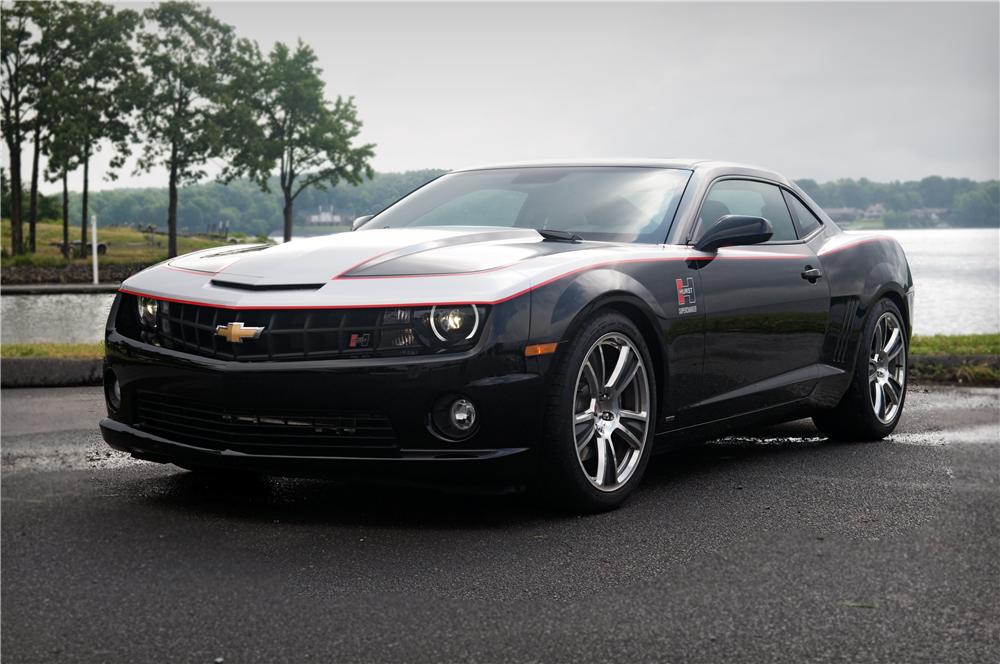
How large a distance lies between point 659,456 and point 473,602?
2.77m

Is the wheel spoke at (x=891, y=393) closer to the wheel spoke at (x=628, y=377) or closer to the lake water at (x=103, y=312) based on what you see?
the lake water at (x=103, y=312)

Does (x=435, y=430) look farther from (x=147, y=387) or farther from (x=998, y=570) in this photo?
(x=998, y=570)

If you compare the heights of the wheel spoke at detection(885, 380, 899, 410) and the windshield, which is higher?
the windshield

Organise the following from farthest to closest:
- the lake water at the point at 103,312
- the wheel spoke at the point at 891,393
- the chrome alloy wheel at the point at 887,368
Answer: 1. the lake water at the point at 103,312
2. the wheel spoke at the point at 891,393
3. the chrome alloy wheel at the point at 887,368

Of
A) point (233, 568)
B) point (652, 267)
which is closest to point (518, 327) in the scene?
point (652, 267)

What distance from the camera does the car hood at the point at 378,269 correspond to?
428cm

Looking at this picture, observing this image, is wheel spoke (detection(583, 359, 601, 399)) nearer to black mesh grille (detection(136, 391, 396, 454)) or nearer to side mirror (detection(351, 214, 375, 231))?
black mesh grille (detection(136, 391, 396, 454))

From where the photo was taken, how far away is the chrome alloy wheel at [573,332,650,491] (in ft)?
15.1

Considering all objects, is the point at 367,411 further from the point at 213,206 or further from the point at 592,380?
the point at 213,206

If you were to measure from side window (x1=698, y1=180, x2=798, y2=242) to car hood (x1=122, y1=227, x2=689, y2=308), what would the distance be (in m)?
0.68

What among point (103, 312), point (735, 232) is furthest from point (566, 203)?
point (103, 312)

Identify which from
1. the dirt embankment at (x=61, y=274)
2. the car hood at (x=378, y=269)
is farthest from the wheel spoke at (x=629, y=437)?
the dirt embankment at (x=61, y=274)

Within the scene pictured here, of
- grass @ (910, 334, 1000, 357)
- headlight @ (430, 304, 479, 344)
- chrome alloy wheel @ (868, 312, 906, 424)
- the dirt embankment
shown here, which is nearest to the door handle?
chrome alloy wheel @ (868, 312, 906, 424)

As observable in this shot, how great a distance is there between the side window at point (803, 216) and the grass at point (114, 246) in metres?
38.7
